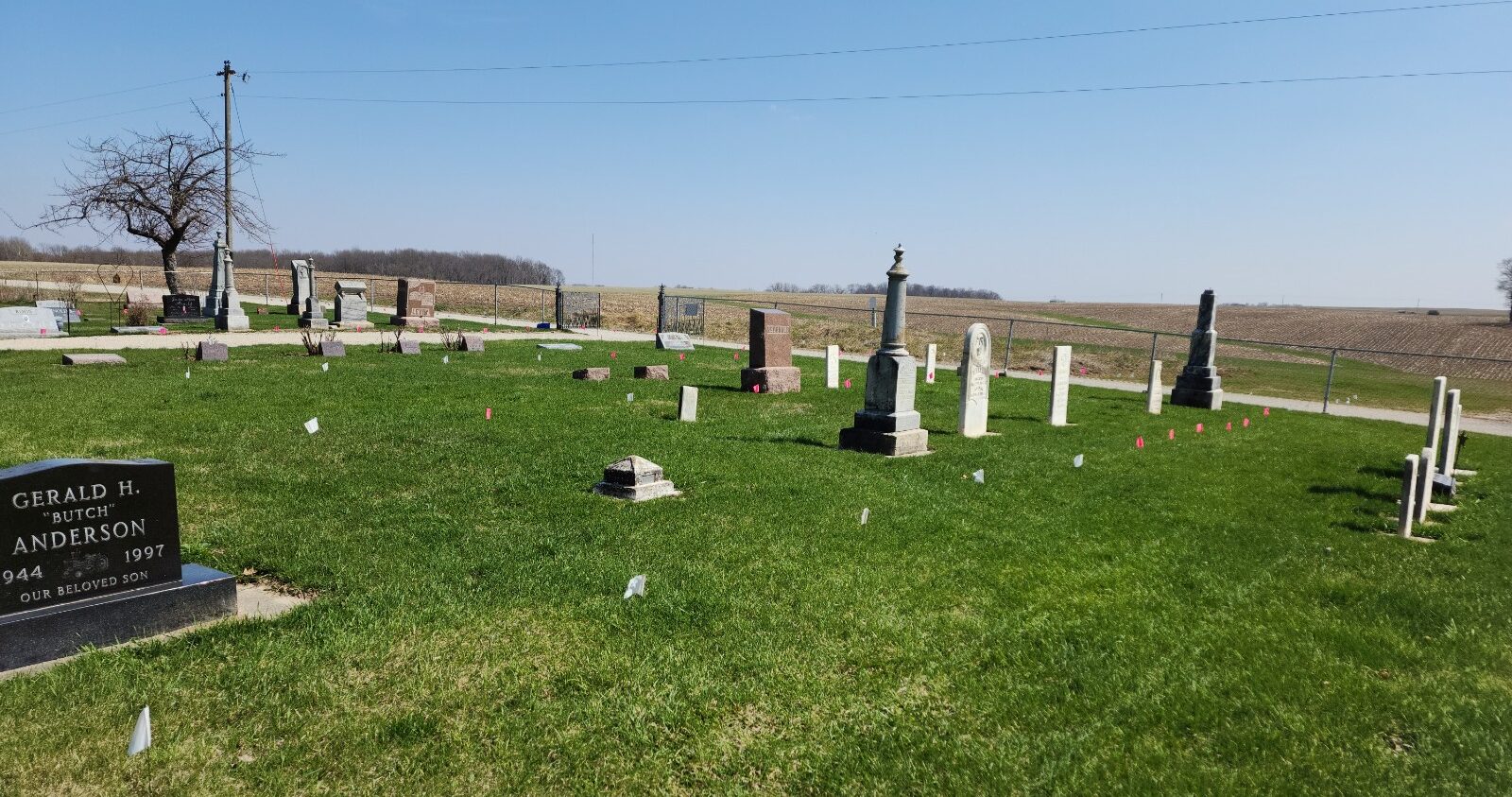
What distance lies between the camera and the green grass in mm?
3428

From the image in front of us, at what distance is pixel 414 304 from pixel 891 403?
23815 mm

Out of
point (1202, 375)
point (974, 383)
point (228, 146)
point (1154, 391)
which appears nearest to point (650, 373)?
point (974, 383)

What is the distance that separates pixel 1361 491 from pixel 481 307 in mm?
43479

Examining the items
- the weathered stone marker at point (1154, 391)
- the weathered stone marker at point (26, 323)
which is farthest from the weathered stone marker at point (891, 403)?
the weathered stone marker at point (26, 323)

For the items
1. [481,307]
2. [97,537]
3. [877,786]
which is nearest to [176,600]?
[97,537]

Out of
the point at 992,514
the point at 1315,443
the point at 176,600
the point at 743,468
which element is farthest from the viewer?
the point at 1315,443

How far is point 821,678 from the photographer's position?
415 centimetres

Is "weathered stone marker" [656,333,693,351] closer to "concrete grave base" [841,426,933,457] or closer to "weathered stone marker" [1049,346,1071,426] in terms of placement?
"weathered stone marker" [1049,346,1071,426]

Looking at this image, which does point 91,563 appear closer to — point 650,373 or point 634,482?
point 634,482

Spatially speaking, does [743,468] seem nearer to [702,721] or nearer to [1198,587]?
[1198,587]

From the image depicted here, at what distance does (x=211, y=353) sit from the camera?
17.0 meters

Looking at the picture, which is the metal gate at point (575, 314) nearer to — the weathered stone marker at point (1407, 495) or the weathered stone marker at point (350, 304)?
the weathered stone marker at point (350, 304)

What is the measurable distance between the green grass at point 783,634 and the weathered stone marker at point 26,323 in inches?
573

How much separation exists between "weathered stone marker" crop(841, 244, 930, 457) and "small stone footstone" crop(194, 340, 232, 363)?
45.2ft
